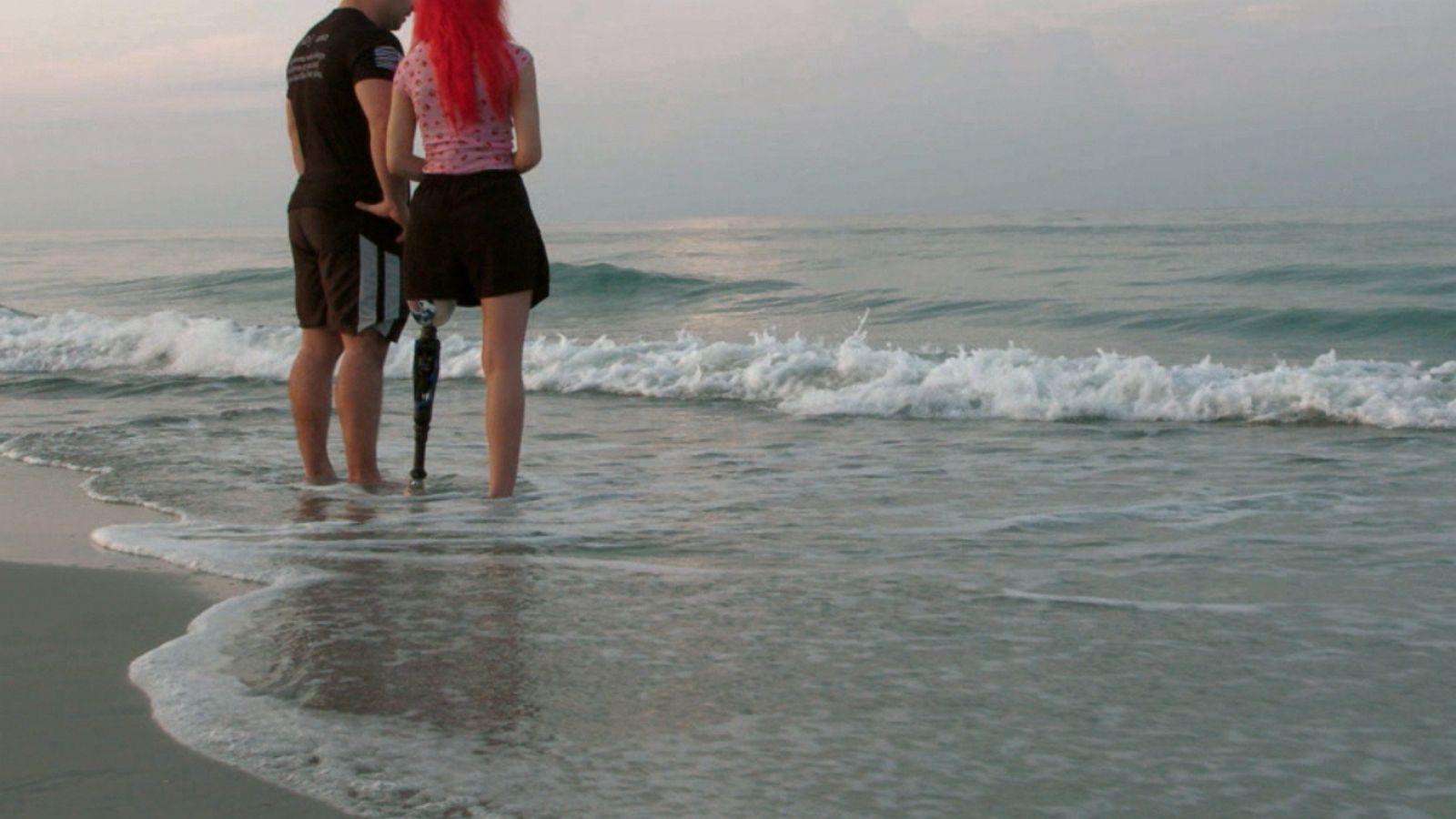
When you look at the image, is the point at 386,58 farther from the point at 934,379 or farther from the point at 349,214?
the point at 934,379

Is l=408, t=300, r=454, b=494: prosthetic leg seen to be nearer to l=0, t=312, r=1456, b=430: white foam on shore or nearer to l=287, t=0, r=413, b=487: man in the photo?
l=287, t=0, r=413, b=487: man

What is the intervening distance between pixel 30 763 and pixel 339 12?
3240 mm

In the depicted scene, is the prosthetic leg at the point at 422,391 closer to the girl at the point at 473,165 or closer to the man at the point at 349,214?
the man at the point at 349,214

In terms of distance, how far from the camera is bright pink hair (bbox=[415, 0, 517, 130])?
471 cm

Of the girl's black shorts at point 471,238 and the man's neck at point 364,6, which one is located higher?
the man's neck at point 364,6

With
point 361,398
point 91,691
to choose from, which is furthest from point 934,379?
point 91,691

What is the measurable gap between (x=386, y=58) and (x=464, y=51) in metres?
0.43

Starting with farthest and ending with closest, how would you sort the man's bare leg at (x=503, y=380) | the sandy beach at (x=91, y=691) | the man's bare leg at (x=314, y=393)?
the man's bare leg at (x=314, y=393) → the man's bare leg at (x=503, y=380) → the sandy beach at (x=91, y=691)

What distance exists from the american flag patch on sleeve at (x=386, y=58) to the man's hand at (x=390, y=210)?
427mm

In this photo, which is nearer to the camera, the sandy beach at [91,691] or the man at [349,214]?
the sandy beach at [91,691]

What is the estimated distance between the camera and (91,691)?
2900mm

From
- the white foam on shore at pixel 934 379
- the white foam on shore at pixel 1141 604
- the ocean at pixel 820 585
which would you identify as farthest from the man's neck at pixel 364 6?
the white foam on shore at pixel 934 379

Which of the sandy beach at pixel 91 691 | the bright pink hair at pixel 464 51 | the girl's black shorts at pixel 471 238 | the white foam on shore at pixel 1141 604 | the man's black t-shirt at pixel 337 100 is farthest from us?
the man's black t-shirt at pixel 337 100

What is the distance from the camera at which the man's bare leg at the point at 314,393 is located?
5.41 metres
